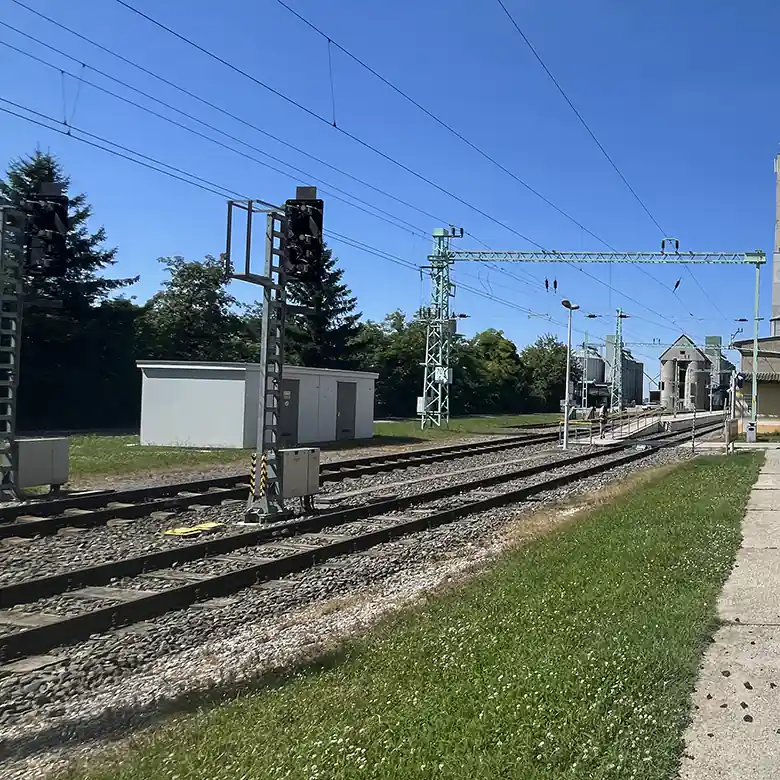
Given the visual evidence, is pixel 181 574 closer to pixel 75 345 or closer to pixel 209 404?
pixel 209 404

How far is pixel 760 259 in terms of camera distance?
45.2 m

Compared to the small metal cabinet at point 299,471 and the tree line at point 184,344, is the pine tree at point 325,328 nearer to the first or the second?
the tree line at point 184,344

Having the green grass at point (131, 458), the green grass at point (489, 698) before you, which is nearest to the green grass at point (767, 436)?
the green grass at point (131, 458)

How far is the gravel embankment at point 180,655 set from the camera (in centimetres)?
550

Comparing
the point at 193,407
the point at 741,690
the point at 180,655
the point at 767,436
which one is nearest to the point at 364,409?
the point at 193,407

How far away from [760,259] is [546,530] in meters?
36.9

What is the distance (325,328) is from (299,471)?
48.6m

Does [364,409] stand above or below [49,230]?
below

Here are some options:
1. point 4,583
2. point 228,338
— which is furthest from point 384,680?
point 228,338

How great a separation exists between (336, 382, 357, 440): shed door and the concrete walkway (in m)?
27.4

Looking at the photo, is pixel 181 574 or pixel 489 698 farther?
pixel 181 574

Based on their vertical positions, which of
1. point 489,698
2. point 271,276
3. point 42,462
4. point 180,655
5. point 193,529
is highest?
point 271,276

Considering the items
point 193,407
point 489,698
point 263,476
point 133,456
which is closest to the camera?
point 489,698

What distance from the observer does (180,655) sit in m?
7.28
